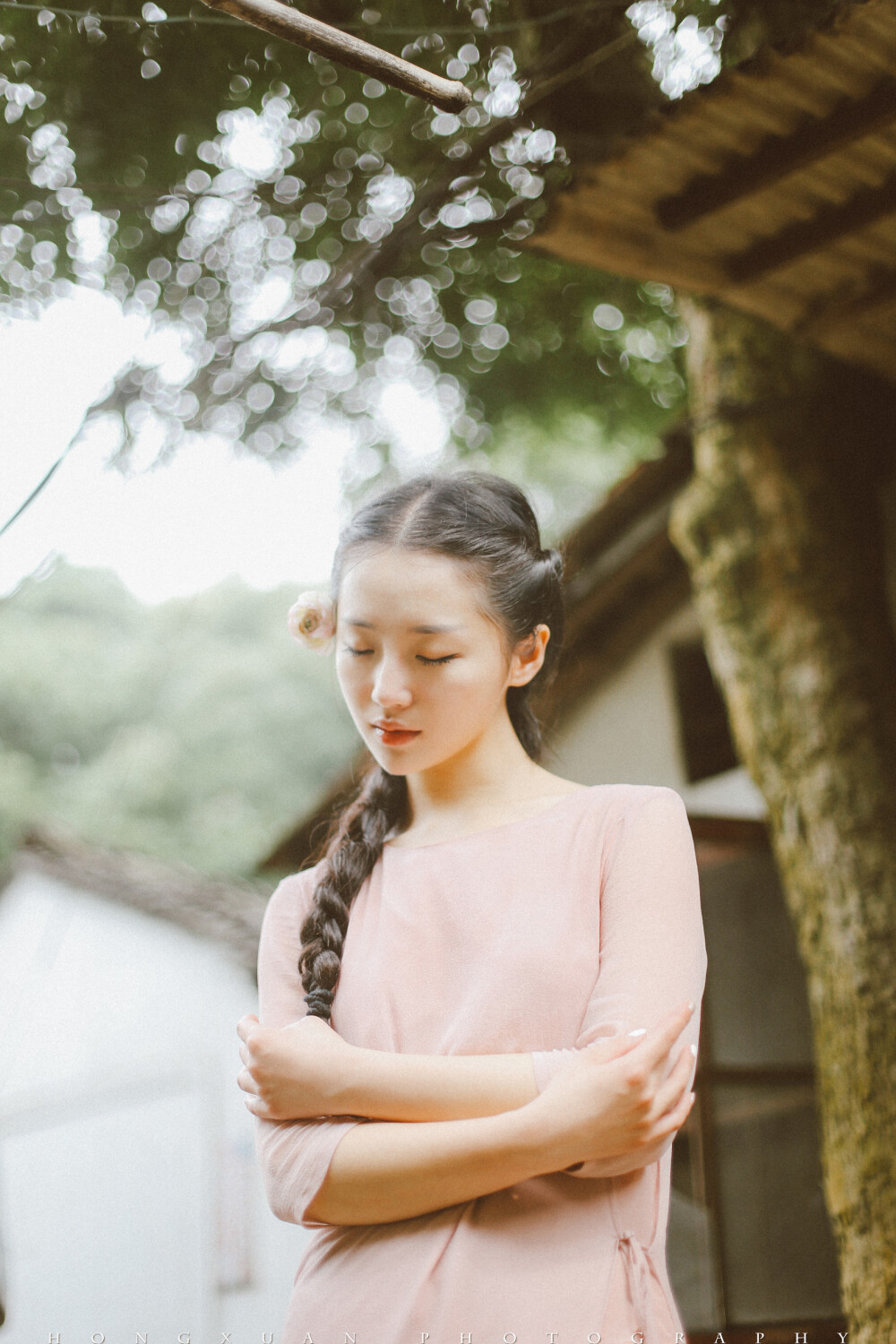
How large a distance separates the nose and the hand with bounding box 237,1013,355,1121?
0.41 meters

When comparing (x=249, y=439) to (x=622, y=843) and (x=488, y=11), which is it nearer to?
(x=488, y=11)

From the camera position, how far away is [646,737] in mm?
6094

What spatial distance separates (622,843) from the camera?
141 cm

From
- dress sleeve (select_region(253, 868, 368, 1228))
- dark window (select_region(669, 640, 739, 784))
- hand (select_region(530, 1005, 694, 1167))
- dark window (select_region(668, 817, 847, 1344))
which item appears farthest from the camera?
dark window (select_region(669, 640, 739, 784))

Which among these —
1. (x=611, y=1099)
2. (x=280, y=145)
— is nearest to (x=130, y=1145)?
(x=280, y=145)

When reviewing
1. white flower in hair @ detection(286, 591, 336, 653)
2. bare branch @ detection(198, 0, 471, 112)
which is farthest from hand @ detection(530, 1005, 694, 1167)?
bare branch @ detection(198, 0, 471, 112)

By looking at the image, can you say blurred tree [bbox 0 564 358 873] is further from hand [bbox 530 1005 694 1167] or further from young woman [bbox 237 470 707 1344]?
hand [bbox 530 1005 694 1167]

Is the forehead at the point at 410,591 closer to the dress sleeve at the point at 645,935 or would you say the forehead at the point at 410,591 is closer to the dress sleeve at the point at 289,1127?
the dress sleeve at the point at 645,935

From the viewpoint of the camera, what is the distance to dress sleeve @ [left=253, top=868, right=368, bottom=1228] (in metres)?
1.29

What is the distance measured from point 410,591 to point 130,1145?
671 centimetres

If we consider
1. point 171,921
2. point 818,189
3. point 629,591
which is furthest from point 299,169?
point 171,921

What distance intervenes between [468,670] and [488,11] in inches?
106

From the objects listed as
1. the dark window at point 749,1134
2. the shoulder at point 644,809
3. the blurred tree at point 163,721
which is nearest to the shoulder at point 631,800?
the shoulder at point 644,809

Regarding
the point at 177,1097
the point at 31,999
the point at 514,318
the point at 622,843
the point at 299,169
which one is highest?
the point at 514,318
